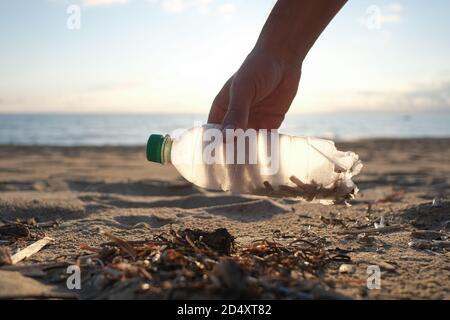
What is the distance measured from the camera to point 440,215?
3.20 meters

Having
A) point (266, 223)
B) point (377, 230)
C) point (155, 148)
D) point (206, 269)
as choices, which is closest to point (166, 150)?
point (155, 148)

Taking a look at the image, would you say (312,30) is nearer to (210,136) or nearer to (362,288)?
(210,136)

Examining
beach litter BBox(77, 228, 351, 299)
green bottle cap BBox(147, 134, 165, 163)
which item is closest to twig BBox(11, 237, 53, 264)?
beach litter BBox(77, 228, 351, 299)

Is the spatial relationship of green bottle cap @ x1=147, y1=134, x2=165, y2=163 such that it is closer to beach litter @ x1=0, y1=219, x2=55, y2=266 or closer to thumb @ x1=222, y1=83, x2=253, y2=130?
thumb @ x1=222, y1=83, x2=253, y2=130

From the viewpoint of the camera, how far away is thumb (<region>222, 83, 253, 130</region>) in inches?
91.5

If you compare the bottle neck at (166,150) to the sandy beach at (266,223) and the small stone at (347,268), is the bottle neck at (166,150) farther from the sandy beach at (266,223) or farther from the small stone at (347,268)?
the small stone at (347,268)

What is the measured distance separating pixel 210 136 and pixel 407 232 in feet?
4.45

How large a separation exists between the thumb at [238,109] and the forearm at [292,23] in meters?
0.50

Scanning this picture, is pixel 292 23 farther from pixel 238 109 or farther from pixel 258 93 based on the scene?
pixel 238 109

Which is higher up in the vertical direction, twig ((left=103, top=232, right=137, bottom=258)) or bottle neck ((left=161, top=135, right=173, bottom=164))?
bottle neck ((left=161, top=135, right=173, bottom=164))

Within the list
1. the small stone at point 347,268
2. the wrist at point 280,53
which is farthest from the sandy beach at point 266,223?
the wrist at point 280,53

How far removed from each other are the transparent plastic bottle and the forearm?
0.58m

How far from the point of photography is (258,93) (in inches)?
104

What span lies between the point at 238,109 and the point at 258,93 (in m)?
0.33
